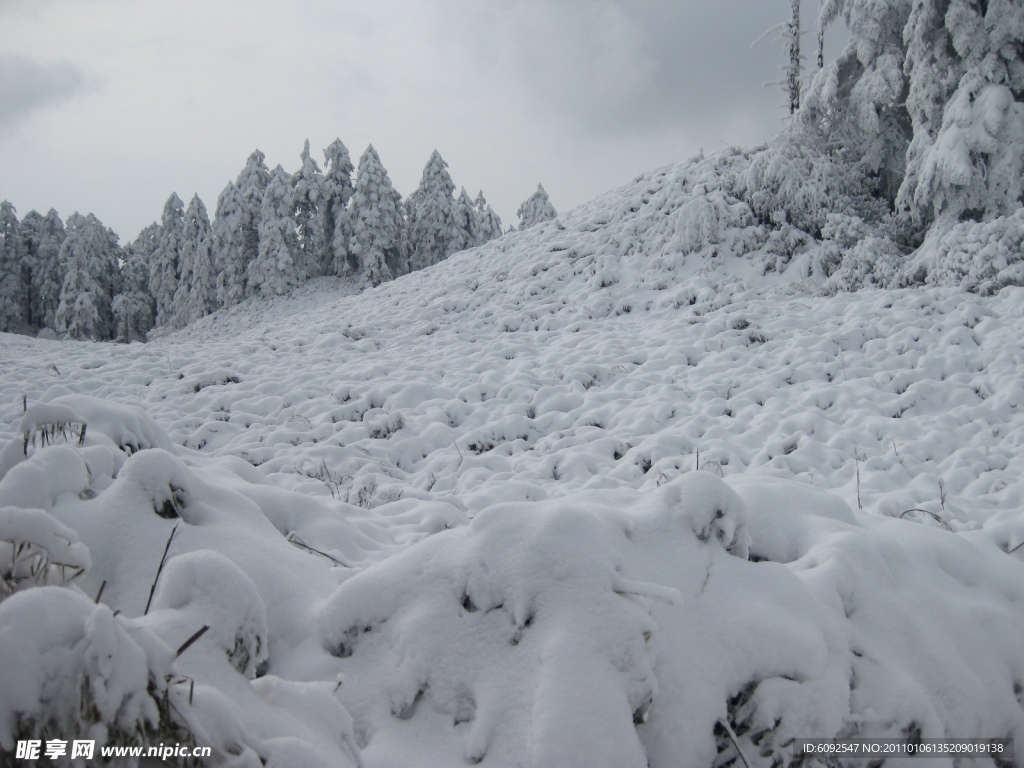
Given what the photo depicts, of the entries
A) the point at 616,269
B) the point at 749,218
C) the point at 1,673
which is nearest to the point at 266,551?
the point at 1,673

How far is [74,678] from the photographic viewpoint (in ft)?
3.57

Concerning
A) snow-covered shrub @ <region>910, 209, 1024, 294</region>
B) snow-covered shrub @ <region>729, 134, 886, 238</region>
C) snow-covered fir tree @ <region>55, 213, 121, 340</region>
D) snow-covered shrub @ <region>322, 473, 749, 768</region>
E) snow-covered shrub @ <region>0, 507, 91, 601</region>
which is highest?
snow-covered fir tree @ <region>55, 213, 121, 340</region>

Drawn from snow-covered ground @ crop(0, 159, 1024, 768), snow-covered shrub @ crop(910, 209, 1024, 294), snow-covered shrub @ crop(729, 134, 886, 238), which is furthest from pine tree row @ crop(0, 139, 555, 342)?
snow-covered ground @ crop(0, 159, 1024, 768)

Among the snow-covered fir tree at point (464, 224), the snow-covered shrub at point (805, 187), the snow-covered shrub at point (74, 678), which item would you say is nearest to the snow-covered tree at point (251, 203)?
the snow-covered fir tree at point (464, 224)

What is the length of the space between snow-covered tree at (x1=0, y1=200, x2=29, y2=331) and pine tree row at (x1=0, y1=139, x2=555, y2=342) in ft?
0.23

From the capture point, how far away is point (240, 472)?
387 centimetres

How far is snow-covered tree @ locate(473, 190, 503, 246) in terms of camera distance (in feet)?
140

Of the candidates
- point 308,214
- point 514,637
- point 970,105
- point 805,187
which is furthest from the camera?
point 308,214

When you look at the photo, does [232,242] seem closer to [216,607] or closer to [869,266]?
[869,266]

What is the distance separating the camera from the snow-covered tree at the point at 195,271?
38250 mm

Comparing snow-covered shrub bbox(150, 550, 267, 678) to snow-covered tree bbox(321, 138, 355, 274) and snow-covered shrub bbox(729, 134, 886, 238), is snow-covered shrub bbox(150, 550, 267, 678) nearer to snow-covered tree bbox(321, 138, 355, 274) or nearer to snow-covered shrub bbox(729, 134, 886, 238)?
snow-covered shrub bbox(729, 134, 886, 238)

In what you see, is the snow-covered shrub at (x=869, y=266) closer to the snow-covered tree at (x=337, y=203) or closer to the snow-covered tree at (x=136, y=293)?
the snow-covered tree at (x=337, y=203)

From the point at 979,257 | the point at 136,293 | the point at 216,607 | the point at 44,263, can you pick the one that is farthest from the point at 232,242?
the point at 216,607

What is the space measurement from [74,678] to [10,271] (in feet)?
176
